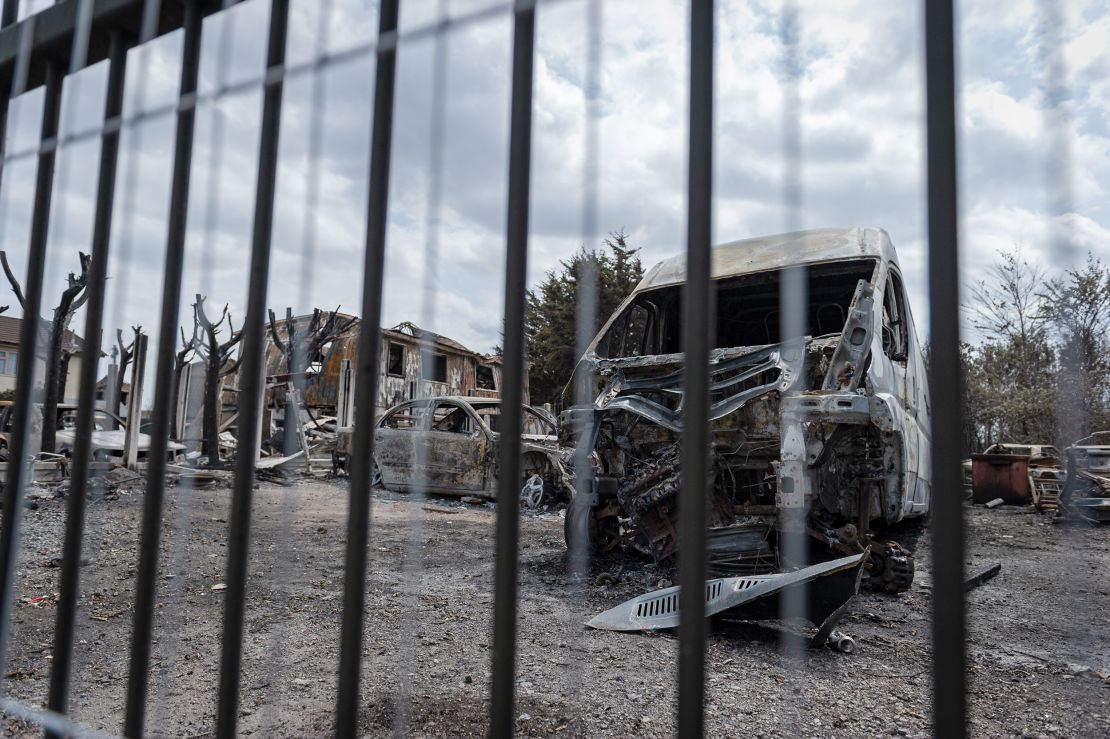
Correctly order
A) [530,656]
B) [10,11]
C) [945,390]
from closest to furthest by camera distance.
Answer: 1. [945,390]
2. [10,11]
3. [530,656]

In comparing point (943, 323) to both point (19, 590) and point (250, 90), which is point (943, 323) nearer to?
point (250, 90)

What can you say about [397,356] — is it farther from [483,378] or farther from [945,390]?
[483,378]

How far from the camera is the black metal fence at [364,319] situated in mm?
667

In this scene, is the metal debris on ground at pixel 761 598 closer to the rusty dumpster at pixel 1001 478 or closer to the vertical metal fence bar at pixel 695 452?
the vertical metal fence bar at pixel 695 452

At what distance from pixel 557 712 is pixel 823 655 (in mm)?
1491

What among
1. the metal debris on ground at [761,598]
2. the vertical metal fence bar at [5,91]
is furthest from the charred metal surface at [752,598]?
the vertical metal fence bar at [5,91]

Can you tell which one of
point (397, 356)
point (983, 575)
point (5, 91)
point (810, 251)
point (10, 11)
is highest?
point (810, 251)

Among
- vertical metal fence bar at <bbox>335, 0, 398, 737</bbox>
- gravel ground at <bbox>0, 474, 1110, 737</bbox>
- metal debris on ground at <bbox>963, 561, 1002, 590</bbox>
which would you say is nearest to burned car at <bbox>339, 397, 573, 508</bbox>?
gravel ground at <bbox>0, 474, 1110, 737</bbox>

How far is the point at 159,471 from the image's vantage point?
1.15 meters

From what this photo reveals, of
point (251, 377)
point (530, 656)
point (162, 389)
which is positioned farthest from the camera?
point (530, 656)

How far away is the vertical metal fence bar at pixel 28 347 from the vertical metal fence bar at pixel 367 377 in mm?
855

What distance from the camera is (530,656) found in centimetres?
322

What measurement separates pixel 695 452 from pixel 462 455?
9499 millimetres

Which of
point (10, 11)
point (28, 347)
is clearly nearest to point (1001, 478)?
point (28, 347)
